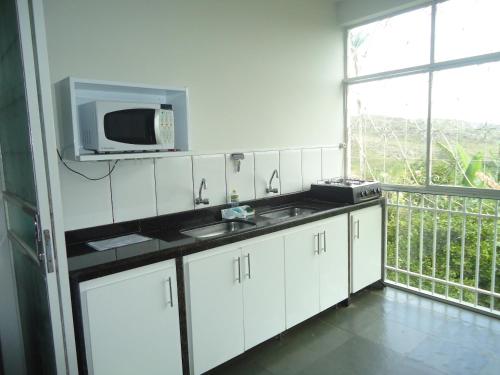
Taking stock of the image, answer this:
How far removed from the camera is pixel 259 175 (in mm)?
2971

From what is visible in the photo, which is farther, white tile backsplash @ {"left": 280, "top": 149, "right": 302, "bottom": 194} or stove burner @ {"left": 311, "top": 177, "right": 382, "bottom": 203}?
white tile backsplash @ {"left": 280, "top": 149, "right": 302, "bottom": 194}

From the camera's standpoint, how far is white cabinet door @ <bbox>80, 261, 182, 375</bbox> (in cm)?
164

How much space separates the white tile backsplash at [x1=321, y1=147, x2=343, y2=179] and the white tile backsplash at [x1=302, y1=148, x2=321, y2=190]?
8 centimetres

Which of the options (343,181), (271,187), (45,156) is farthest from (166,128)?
(343,181)

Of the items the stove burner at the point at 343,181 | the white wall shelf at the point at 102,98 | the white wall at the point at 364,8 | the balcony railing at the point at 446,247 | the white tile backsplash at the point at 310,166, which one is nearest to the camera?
the white wall shelf at the point at 102,98

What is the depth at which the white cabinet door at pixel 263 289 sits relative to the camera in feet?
7.37

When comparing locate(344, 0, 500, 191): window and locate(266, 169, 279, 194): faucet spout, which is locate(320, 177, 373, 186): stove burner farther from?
locate(266, 169, 279, 194): faucet spout

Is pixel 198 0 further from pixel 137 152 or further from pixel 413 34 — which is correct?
pixel 413 34

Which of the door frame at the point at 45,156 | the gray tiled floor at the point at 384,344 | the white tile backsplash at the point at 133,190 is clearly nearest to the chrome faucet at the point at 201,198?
the white tile backsplash at the point at 133,190

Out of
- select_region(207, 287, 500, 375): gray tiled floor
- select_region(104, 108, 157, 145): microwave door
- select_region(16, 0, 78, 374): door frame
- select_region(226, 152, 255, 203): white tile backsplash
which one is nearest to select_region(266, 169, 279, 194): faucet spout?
select_region(226, 152, 255, 203): white tile backsplash

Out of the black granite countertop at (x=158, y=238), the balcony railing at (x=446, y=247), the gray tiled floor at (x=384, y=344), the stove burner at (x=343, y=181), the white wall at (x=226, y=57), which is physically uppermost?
the white wall at (x=226, y=57)

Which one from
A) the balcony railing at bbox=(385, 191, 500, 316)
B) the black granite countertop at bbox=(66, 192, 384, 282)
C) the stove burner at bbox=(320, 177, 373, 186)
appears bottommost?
the balcony railing at bbox=(385, 191, 500, 316)

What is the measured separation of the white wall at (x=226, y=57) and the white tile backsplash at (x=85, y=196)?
52 cm

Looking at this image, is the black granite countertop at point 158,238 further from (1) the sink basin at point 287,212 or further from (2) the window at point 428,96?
(2) the window at point 428,96
